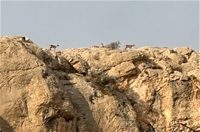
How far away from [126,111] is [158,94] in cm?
375

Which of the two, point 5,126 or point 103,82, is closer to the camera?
point 5,126

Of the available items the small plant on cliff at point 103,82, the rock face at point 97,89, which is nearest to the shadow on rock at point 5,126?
the rock face at point 97,89

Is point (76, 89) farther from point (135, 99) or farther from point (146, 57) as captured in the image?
point (146, 57)

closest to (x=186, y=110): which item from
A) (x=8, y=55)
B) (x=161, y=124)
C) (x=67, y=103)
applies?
(x=161, y=124)

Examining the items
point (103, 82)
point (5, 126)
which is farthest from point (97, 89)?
point (5, 126)

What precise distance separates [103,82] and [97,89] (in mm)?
1301

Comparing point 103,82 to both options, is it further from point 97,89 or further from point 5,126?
point 5,126

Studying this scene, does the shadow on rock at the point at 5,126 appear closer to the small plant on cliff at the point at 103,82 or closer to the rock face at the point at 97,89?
the rock face at the point at 97,89

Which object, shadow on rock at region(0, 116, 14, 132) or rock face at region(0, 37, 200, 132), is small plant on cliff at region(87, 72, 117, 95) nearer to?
rock face at region(0, 37, 200, 132)

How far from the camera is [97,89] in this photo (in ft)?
56.4

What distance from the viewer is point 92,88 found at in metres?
17.0

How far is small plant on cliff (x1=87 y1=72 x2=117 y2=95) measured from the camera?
17.6m

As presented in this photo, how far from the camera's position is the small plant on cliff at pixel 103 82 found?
57.6 feet

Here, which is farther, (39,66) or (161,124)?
(161,124)
